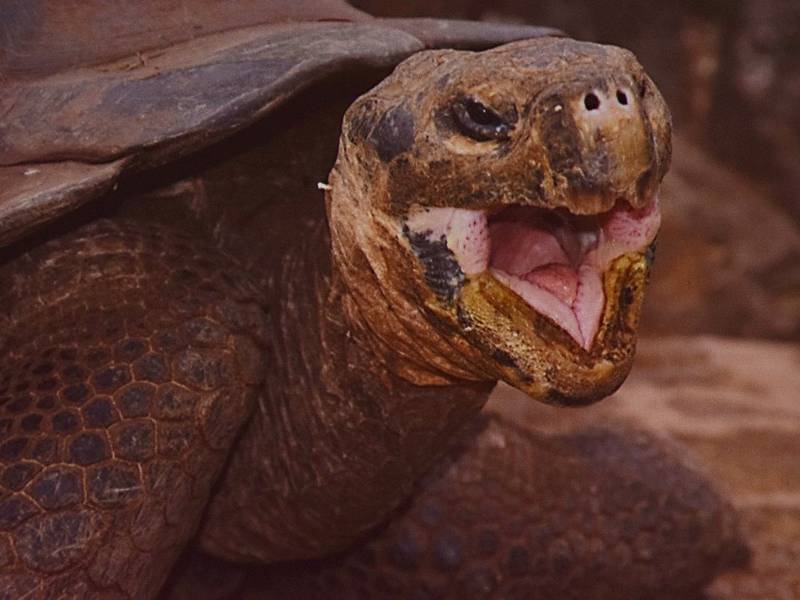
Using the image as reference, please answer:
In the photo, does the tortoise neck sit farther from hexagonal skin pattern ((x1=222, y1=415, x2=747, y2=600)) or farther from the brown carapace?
hexagonal skin pattern ((x1=222, y1=415, x2=747, y2=600))

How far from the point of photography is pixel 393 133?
154 cm

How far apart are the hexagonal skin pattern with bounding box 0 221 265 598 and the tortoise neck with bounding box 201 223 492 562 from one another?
0.11 metres

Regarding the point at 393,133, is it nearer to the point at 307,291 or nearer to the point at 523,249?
the point at 523,249

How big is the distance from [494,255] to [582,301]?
0.14 meters

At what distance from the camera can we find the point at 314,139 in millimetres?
2100

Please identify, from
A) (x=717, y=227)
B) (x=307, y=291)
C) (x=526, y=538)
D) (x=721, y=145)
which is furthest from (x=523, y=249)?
(x=721, y=145)

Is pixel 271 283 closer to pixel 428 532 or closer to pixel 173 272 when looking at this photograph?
pixel 173 272

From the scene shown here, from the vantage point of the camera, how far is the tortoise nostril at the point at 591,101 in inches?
52.8

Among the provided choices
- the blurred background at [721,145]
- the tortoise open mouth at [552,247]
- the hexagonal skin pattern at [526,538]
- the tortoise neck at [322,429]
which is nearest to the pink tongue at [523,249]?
the tortoise open mouth at [552,247]

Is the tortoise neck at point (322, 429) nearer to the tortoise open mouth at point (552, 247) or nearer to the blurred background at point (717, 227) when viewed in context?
the tortoise open mouth at point (552, 247)

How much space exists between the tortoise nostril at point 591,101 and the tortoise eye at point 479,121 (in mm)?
97

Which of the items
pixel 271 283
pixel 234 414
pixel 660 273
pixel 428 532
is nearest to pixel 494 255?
pixel 234 414

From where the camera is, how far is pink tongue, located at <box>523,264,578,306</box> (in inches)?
57.8

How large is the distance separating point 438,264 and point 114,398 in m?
0.51
